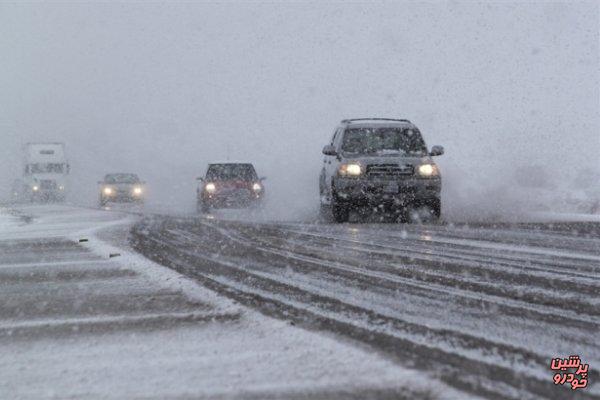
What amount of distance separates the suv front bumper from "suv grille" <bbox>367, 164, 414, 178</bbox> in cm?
13

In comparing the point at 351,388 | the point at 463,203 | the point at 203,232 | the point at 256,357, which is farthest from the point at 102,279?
the point at 463,203

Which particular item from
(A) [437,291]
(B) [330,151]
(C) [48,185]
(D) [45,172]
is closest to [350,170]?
(B) [330,151]

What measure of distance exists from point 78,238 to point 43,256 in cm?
250

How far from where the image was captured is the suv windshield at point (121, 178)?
3331 cm

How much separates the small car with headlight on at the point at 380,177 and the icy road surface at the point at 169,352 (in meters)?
8.48

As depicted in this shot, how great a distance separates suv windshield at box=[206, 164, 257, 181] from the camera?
841 inches

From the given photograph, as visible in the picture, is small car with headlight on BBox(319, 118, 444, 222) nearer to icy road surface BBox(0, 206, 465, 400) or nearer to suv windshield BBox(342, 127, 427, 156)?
suv windshield BBox(342, 127, 427, 156)

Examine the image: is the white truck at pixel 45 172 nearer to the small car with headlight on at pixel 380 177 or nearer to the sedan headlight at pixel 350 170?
the small car with headlight on at pixel 380 177

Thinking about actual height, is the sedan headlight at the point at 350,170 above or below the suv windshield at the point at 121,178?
above

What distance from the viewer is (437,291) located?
5.45 metres

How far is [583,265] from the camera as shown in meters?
7.14

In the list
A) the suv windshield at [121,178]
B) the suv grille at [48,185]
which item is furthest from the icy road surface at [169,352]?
the suv grille at [48,185]

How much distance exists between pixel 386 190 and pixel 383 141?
1.45m

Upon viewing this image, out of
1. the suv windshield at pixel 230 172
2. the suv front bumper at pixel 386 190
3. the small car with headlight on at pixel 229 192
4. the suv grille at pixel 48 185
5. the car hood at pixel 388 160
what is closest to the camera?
the suv front bumper at pixel 386 190
